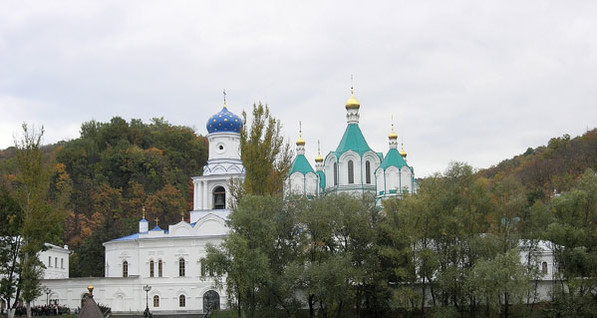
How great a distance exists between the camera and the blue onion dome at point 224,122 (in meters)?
44.8

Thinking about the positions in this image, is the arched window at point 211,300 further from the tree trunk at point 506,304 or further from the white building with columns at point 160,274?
the tree trunk at point 506,304

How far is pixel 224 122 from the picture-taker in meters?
44.7

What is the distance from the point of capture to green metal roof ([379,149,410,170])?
48000mm

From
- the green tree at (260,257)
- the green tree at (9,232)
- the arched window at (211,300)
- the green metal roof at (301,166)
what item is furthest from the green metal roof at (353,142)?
the green tree at (9,232)

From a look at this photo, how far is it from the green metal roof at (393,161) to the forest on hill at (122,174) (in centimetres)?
1728

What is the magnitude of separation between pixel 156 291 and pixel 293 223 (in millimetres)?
11886

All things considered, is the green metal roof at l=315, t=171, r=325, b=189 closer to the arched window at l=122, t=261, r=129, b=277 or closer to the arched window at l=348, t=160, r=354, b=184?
the arched window at l=348, t=160, r=354, b=184

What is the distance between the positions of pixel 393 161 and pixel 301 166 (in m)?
6.02

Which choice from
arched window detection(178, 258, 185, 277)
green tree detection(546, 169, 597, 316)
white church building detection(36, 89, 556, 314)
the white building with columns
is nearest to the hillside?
white church building detection(36, 89, 556, 314)

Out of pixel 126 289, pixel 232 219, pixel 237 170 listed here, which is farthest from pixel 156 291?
pixel 232 219

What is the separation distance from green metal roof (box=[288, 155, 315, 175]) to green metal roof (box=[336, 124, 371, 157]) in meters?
2.11

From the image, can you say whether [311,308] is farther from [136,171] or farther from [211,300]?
[136,171]

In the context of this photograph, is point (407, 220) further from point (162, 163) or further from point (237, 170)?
point (162, 163)

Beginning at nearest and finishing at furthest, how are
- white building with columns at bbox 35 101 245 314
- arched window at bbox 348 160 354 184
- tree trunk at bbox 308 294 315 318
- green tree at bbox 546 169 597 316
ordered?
1. green tree at bbox 546 169 597 316
2. tree trunk at bbox 308 294 315 318
3. white building with columns at bbox 35 101 245 314
4. arched window at bbox 348 160 354 184
